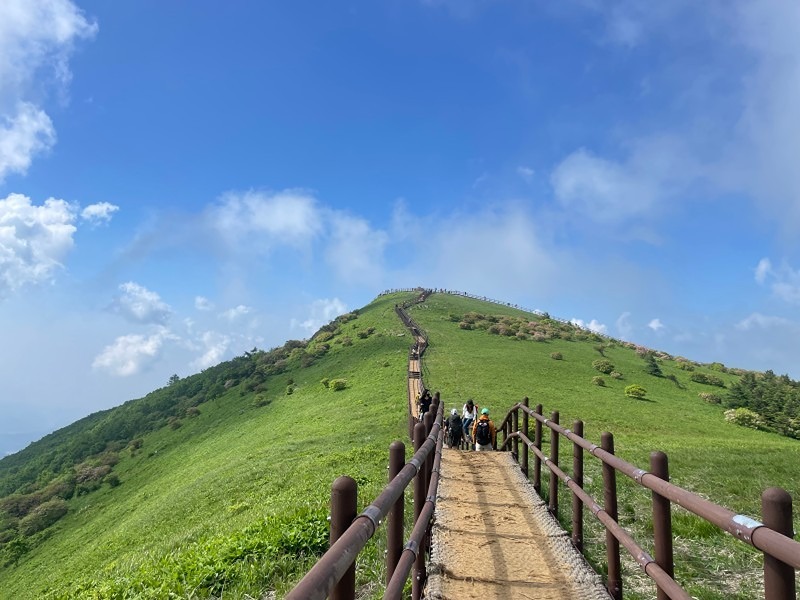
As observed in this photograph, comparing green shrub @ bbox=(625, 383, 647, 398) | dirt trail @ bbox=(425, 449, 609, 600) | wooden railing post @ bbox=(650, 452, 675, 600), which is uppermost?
wooden railing post @ bbox=(650, 452, 675, 600)

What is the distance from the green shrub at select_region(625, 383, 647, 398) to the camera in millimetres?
38950

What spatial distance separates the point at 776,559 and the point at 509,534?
5.36 metres

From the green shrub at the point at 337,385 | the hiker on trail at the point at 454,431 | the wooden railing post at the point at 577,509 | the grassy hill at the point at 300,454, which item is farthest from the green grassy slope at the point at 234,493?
the wooden railing post at the point at 577,509

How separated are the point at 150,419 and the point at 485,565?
6167 cm

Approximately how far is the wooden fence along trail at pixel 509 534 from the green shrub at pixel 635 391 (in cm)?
3145

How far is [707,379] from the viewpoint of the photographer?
4994 cm

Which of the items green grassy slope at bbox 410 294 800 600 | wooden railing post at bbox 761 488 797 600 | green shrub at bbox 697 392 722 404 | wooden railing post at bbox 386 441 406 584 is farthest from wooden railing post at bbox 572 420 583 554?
green shrub at bbox 697 392 722 404

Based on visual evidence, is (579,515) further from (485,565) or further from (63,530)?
(63,530)

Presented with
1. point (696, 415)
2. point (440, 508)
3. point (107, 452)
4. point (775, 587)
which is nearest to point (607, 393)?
point (696, 415)

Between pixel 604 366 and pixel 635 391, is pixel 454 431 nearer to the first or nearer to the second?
pixel 635 391

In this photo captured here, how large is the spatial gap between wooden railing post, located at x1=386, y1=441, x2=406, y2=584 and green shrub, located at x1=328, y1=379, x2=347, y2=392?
130 ft

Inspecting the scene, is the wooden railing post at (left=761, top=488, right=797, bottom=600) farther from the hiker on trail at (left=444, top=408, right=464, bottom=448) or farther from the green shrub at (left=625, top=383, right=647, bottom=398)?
the green shrub at (left=625, top=383, right=647, bottom=398)

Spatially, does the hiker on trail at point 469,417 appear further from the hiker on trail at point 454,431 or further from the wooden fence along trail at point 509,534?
the wooden fence along trail at point 509,534

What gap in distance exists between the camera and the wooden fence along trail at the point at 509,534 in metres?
2.48
